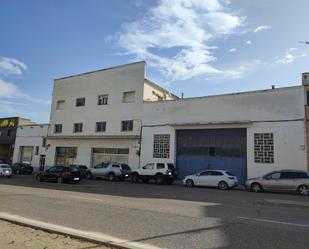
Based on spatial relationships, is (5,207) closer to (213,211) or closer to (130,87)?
(213,211)

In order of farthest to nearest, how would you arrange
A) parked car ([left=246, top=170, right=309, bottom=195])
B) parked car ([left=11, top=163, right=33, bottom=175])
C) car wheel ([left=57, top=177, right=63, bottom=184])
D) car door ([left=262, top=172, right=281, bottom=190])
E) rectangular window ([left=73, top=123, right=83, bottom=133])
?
parked car ([left=11, top=163, right=33, bottom=175]) < rectangular window ([left=73, top=123, right=83, bottom=133]) < car wheel ([left=57, top=177, right=63, bottom=184]) < car door ([left=262, top=172, right=281, bottom=190]) < parked car ([left=246, top=170, right=309, bottom=195])

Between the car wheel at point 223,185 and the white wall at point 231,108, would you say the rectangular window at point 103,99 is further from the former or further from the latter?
the car wheel at point 223,185

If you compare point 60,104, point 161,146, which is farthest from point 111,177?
point 60,104

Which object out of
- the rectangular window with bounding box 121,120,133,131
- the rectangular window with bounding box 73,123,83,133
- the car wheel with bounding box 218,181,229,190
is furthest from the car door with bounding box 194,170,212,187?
the rectangular window with bounding box 73,123,83,133

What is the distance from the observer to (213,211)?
10.7 meters

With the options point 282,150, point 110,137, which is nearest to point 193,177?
point 282,150

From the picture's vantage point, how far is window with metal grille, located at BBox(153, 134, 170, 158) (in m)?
30.0

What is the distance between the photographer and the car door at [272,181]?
20.3m

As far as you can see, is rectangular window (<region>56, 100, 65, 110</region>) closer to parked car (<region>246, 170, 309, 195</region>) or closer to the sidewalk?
parked car (<region>246, 170, 309, 195</region>)

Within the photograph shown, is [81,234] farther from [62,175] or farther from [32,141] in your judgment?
[32,141]

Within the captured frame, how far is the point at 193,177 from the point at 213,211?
13.2 m

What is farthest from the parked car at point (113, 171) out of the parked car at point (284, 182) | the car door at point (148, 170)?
the parked car at point (284, 182)

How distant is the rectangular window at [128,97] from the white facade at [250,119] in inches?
135

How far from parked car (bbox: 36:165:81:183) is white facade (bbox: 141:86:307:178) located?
7960mm
